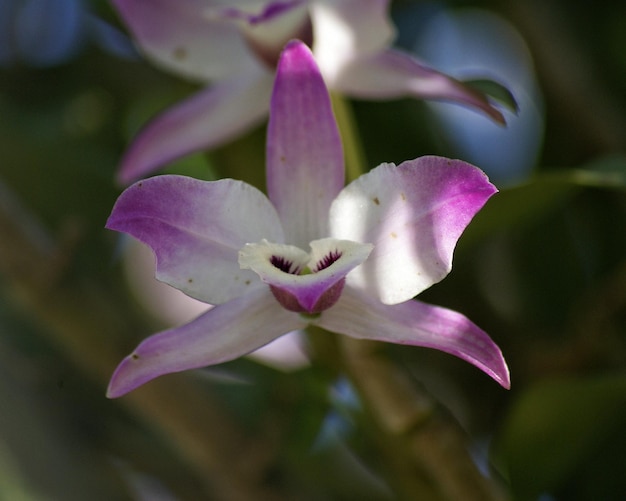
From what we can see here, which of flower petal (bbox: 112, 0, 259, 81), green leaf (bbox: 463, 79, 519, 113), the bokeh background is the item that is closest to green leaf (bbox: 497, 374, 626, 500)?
the bokeh background

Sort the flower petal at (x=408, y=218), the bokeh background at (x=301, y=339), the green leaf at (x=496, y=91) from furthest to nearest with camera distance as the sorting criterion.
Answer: the bokeh background at (x=301, y=339), the green leaf at (x=496, y=91), the flower petal at (x=408, y=218)

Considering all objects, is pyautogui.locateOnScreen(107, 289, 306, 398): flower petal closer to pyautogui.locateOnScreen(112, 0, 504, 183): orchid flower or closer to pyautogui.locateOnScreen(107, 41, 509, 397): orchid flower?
pyautogui.locateOnScreen(107, 41, 509, 397): orchid flower

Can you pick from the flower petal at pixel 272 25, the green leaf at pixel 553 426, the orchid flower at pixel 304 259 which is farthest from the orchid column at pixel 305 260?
the green leaf at pixel 553 426

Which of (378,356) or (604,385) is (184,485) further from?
(604,385)

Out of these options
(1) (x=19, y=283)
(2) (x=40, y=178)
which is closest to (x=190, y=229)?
(1) (x=19, y=283)

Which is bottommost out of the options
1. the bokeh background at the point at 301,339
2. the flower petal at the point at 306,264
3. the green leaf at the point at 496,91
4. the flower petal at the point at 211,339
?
the bokeh background at the point at 301,339

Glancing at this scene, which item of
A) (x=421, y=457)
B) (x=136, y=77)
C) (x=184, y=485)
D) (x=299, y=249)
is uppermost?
(x=299, y=249)

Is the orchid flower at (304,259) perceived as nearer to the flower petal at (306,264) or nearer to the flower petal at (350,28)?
the flower petal at (306,264)
